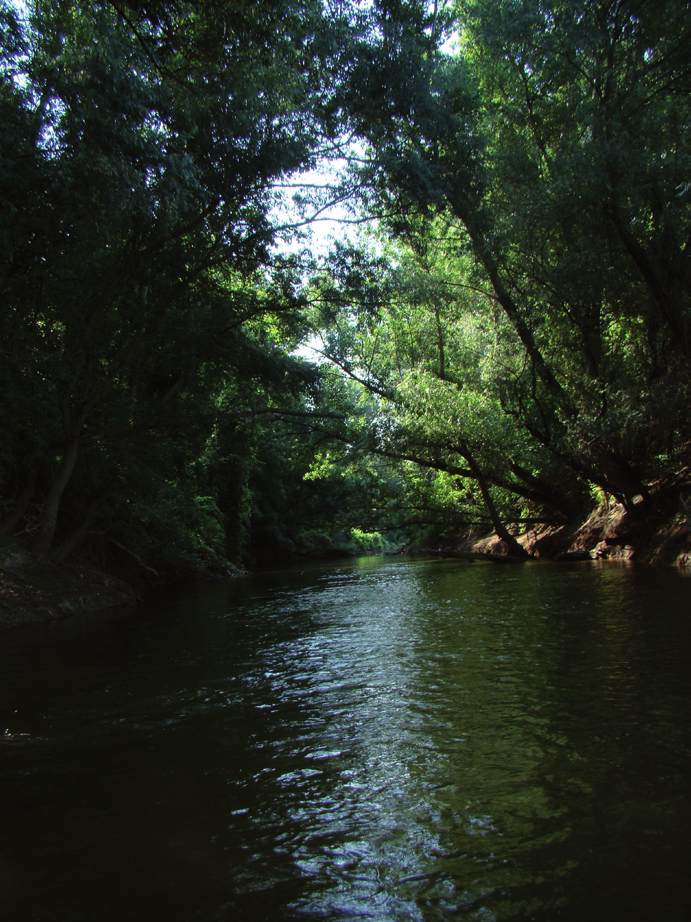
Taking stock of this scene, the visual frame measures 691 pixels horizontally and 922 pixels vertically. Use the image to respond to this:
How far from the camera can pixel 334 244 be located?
48.0ft

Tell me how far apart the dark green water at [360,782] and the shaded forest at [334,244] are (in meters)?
7.56

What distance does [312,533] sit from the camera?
48.2 m

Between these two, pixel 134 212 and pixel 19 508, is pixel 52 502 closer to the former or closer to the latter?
pixel 19 508

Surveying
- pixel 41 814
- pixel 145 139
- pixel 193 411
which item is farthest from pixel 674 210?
pixel 41 814

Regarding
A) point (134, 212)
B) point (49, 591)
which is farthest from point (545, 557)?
point (134, 212)

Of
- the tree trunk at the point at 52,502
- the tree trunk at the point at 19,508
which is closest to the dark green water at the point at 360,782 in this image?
the tree trunk at the point at 52,502

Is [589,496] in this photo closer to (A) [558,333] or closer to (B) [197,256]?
(A) [558,333]

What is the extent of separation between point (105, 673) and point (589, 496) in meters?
19.4

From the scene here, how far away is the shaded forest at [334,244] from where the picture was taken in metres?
9.55

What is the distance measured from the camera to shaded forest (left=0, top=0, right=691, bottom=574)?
9.55m

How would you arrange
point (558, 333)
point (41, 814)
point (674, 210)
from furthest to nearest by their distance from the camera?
1. point (558, 333)
2. point (674, 210)
3. point (41, 814)

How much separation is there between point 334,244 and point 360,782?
13.4 meters

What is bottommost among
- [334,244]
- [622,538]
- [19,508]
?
[622,538]

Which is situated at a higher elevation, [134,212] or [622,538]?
[134,212]
